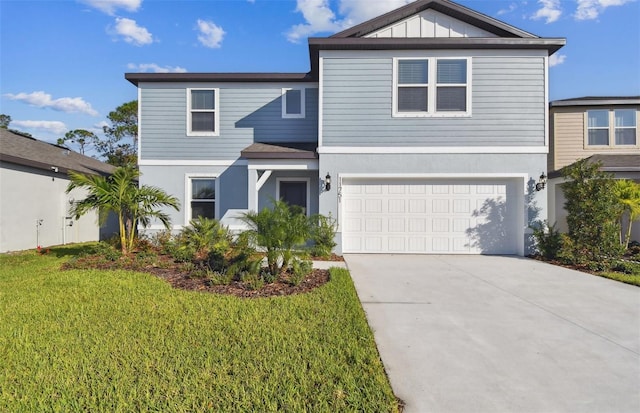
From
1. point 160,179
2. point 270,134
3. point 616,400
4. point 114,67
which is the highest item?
point 114,67

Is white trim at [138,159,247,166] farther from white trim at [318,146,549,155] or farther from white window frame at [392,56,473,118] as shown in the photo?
white window frame at [392,56,473,118]

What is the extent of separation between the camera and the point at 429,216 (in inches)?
361

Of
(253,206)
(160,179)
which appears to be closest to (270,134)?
(253,206)

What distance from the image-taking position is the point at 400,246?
9.16 meters

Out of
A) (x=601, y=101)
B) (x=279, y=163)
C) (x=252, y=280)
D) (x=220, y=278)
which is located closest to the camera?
(x=252, y=280)

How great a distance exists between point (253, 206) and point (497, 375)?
734cm

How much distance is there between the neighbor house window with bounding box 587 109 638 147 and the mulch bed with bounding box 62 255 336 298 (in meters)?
11.8

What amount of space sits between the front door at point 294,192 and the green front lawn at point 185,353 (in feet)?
18.6

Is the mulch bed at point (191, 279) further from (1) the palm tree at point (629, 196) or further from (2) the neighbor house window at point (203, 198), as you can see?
(1) the palm tree at point (629, 196)

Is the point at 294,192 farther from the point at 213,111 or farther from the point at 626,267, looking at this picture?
the point at 626,267

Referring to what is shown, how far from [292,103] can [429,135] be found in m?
4.45

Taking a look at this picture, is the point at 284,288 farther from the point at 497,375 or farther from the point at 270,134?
the point at 270,134

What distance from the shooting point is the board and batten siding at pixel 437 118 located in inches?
345

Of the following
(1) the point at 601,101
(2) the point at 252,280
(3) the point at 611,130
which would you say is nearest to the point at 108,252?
(2) the point at 252,280
